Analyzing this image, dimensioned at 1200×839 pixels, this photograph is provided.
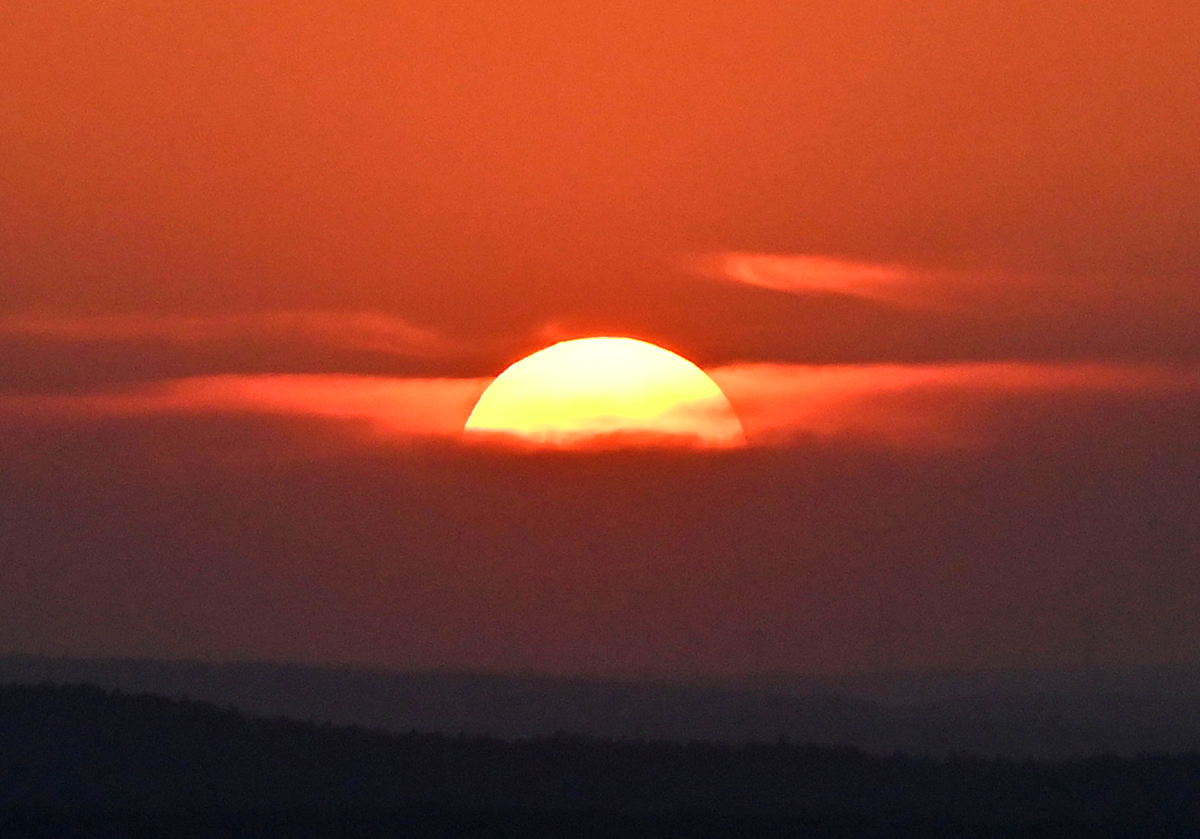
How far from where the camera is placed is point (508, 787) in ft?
168

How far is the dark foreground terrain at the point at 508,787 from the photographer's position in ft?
152

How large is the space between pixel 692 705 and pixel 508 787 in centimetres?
1419

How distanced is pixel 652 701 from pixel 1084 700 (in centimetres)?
1508

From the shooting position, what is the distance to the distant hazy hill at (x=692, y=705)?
194 feet

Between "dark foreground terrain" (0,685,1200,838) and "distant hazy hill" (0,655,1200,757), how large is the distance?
128cm

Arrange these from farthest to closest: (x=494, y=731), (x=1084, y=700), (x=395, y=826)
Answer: (x=1084, y=700)
(x=494, y=731)
(x=395, y=826)

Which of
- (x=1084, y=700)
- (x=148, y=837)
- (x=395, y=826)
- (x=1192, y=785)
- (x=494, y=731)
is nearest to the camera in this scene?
(x=148, y=837)

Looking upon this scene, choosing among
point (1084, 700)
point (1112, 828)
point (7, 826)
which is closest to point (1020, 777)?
point (1112, 828)

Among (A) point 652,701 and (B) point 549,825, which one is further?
(A) point 652,701

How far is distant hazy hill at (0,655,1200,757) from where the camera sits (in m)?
59.2

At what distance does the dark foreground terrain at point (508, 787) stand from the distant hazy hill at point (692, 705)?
4.19ft

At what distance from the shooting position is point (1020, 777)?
53062 millimetres

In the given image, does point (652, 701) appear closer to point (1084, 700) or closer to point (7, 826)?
point (1084, 700)

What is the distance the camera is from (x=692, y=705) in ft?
210
